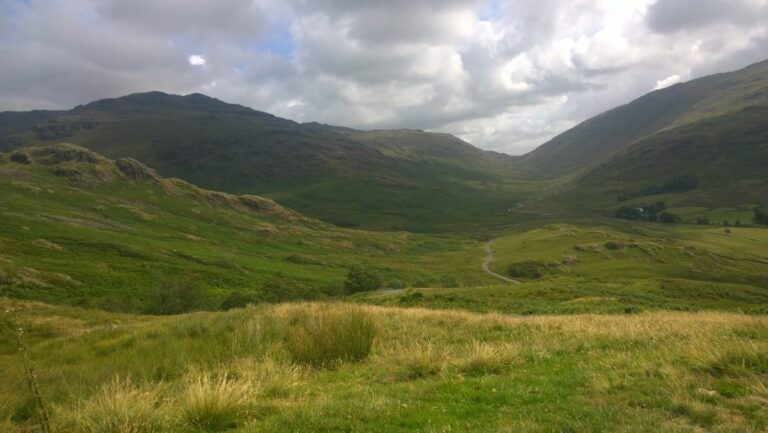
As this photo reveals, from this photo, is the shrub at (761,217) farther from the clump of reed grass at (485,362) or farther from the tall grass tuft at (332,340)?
the tall grass tuft at (332,340)

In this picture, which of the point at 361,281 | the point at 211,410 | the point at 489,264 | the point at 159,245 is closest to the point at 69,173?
the point at 159,245

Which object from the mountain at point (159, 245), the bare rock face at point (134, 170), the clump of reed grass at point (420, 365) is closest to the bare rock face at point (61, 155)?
the mountain at point (159, 245)

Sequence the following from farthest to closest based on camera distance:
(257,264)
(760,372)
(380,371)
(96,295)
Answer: (257,264), (96,295), (380,371), (760,372)

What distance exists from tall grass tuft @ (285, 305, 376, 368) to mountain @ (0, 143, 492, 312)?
49.1 meters

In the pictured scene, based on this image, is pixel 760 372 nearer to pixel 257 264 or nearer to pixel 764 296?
pixel 764 296

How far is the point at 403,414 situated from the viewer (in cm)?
745

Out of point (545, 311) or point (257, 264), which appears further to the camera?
point (257, 264)

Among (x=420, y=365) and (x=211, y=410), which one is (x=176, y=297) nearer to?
(x=420, y=365)

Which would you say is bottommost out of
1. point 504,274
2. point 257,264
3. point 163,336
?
point 504,274

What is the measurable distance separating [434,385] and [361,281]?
6731 centimetres

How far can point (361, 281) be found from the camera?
2982 inches

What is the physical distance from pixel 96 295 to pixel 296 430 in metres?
74.1

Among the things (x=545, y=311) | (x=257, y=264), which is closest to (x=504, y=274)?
(x=257, y=264)

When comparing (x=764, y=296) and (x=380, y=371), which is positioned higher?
(x=380, y=371)
